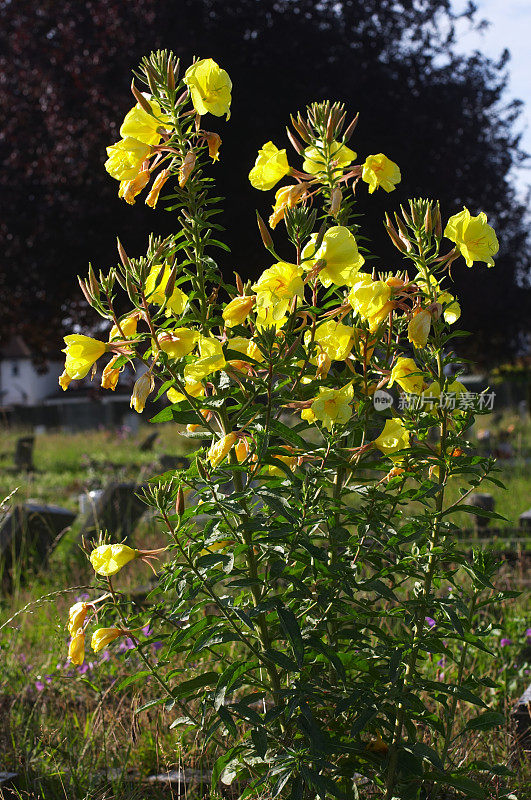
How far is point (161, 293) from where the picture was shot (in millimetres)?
1562

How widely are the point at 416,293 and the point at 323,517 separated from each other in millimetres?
499

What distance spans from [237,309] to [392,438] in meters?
0.42

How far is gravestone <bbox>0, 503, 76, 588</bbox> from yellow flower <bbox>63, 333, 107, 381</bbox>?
298cm

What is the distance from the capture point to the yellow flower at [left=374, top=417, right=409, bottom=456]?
1.58 m

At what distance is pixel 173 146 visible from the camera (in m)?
1.55

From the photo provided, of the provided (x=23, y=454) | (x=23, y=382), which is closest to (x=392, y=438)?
(x=23, y=454)

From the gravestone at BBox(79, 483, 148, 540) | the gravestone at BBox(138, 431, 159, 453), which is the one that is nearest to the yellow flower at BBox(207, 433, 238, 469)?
the gravestone at BBox(79, 483, 148, 540)

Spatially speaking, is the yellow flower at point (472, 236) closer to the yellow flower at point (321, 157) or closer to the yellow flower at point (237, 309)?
the yellow flower at point (321, 157)

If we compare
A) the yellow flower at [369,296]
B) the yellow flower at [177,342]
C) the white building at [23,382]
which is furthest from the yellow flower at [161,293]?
the white building at [23,382]

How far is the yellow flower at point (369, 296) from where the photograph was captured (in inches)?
57.4

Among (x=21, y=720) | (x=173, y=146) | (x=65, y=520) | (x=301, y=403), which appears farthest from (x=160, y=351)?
(x=65, y=520)

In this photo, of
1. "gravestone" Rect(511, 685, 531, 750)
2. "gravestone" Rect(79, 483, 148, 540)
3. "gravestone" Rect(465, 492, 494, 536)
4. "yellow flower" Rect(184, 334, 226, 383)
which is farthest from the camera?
"gravestone" Rect(79, 483, 148, 540)

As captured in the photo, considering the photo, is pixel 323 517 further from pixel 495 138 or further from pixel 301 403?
pixel 495 138

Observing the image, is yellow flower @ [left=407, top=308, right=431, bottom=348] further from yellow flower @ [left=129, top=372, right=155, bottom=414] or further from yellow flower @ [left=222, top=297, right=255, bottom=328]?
yellow flower @ [left=129, top=372, right=155, bottom=414]
